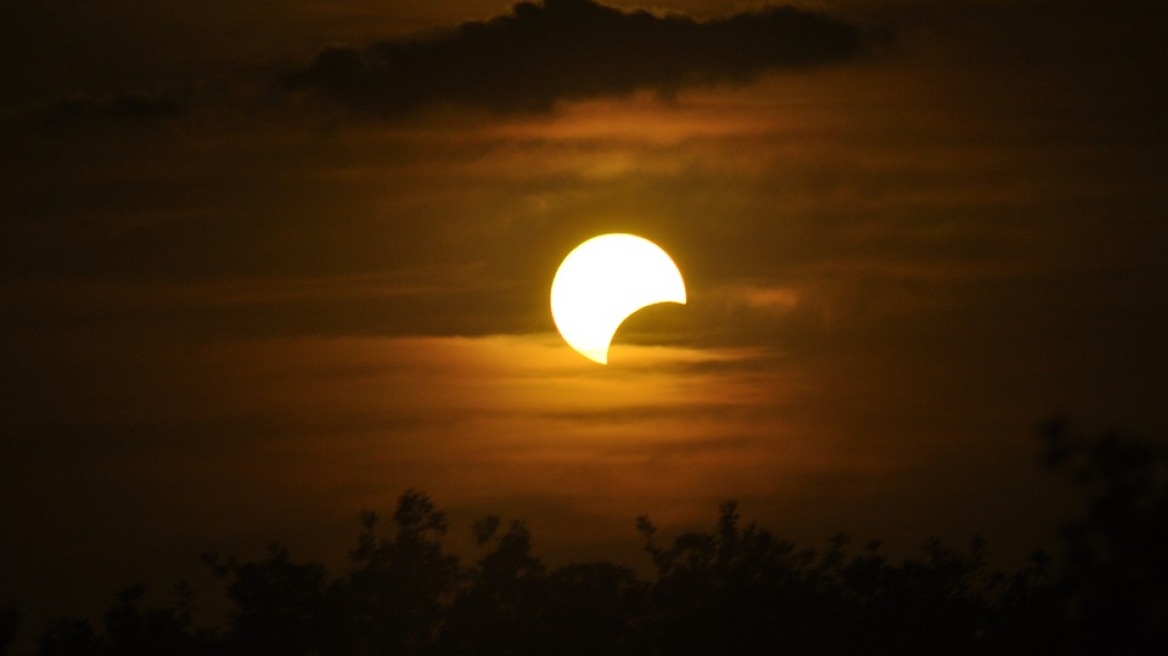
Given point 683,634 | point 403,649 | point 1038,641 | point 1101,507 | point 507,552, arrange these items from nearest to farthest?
point 1101,507, point 1038,641, point 683,634, point 403,649, point 507,552

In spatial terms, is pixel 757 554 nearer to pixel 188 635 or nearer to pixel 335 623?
pixel 335 623

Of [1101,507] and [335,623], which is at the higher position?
[1101,507]

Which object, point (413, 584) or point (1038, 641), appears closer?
point (1038, 641)

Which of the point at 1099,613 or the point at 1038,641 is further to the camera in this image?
the point at 1038,641

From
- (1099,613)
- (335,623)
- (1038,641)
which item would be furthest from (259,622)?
(1099,613)

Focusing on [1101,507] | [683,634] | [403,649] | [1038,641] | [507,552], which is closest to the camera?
[1101,507]

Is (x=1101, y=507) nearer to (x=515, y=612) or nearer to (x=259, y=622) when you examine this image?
(x=515, y=612)

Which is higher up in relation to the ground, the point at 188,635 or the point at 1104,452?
the point at 1104,452

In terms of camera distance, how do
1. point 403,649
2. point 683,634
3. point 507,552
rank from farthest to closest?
point 507,552, point 403,649, point 683,634

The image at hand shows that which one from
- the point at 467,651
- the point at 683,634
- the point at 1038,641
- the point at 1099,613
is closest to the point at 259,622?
the point at 467,651
